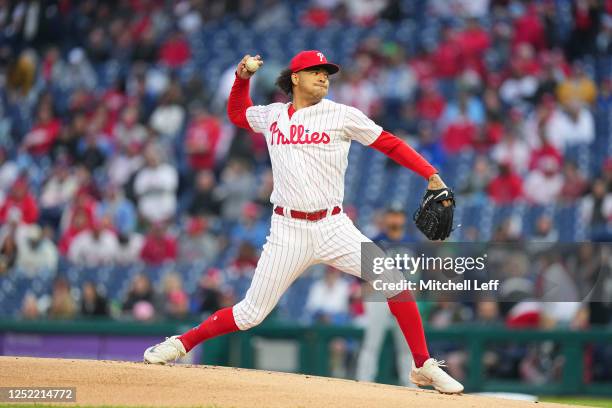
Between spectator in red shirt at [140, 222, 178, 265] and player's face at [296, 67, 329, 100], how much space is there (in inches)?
259

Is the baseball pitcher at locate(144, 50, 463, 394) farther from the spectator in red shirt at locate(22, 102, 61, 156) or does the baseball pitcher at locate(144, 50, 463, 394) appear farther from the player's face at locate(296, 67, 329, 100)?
the spectator in red shirt at locate(22, 102, 61, 156)

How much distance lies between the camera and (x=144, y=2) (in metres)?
17.2

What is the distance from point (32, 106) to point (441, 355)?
26.4 feet

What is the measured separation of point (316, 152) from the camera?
6297 mm

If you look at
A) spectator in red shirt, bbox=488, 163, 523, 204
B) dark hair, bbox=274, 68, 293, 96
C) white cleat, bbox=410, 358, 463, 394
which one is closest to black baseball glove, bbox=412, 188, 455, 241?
white cleat, bbox=410, 358, 463, 394

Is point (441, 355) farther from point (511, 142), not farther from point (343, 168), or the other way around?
point (343, 168)

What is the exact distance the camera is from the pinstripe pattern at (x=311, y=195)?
20.6ft

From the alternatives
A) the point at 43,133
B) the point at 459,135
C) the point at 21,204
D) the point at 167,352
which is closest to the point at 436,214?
the point at 167,352

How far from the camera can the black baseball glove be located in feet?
20.5

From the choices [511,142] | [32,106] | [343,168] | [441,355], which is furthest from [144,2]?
[343,168]

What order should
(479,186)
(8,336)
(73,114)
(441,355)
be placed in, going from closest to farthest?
(441,355) → (8,336) → (479,186) → (73,114)

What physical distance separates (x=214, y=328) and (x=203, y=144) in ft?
24.7

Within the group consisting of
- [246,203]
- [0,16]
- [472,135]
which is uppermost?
[0,16]

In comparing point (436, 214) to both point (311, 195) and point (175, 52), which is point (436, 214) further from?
point (175, 52)
